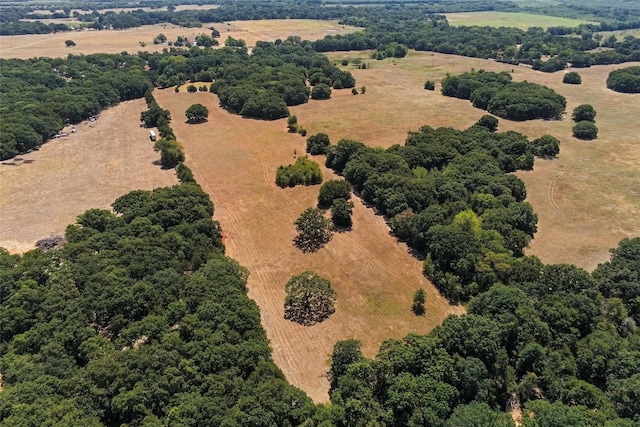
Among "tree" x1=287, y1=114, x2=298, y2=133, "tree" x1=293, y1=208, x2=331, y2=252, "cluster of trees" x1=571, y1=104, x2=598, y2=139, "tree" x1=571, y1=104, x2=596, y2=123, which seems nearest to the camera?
"tree" x1=293, y1=208, x2=331, y2=252

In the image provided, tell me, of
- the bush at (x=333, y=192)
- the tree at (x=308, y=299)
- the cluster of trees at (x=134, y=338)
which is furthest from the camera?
the bush at (x=333, y=192)

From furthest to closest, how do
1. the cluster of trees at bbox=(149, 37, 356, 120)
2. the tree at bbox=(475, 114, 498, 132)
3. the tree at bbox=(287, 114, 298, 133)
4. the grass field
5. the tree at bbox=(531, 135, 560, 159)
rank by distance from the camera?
the cluster of trees at bbox=(149, 37, 356, 120) < the tree at bbox=(287, 114, 298, 133) < the tree at bbox=(475, 114, 498, 132) < the tree at bbox=(531, 135, 560, 159) < the grass field

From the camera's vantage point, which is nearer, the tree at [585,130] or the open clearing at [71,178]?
the open clearing at [71,178]

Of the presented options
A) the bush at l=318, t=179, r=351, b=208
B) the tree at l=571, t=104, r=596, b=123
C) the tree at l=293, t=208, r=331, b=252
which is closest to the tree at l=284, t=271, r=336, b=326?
the tree at l=293, t=208, r=331, b=252

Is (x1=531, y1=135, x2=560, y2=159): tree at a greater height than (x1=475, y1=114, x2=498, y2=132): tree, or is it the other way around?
(x1=475, y1=114, x2=498, y2=132): tree

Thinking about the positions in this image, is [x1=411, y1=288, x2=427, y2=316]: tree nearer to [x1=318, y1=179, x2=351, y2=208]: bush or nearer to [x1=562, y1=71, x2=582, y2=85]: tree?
[x1=318, y1=179, x2=351, y2=208]: bush

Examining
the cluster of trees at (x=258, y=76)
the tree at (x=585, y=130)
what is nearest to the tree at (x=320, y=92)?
the cluster of trees at (x=258, y=76)

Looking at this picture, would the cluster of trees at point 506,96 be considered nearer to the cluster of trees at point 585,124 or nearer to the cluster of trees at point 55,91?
the cluster of trees at point 585,124

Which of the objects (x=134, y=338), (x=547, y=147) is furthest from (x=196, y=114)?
(x=547, y=147)
